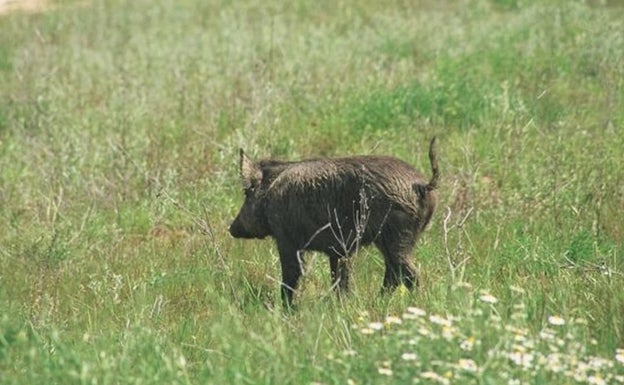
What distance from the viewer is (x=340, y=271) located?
21.5 ft

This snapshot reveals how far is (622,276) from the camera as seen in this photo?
5.63 m

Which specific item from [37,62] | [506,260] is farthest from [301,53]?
[506,260]

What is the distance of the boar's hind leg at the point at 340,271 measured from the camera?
639 centimetres

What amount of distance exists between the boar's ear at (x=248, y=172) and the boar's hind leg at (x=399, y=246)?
96 centimetres

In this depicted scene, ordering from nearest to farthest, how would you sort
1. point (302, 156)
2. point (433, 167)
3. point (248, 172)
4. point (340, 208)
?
1. point (433, 167)
2. point (340, 208)
3. point (248, 172)
4. point (302, 156)

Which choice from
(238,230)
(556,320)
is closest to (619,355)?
(556,320)

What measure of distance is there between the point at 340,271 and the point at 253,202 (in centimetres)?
74

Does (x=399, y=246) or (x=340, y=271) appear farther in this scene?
(x=340, y=271)

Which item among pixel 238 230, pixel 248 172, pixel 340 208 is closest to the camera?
pixel 340 208

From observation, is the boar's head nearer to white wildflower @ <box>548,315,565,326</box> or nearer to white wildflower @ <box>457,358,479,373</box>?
white wildflower @ <box>548,315,565,326</box>

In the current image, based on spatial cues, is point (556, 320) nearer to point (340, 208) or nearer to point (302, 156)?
point (340, 208)

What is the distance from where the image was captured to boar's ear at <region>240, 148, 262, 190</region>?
22.4 feet

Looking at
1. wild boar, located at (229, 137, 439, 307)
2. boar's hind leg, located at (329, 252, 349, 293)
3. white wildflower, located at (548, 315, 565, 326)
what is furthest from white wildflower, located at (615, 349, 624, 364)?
boar's hind leg, located at (329, 252, 349, 293)

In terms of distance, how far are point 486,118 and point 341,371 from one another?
18.0 feet
